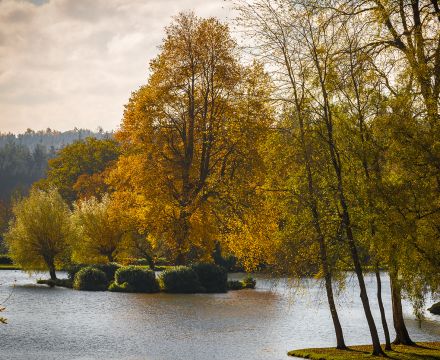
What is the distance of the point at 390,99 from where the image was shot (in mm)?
20781

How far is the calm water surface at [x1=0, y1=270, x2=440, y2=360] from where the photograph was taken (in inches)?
925

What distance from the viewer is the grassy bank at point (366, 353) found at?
2164 centimetres

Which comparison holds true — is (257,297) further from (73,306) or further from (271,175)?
(271,175)

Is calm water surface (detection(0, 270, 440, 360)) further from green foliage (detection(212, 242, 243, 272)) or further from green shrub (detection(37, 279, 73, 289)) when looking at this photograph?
green foliage (detection(212, 242, 243, 272))

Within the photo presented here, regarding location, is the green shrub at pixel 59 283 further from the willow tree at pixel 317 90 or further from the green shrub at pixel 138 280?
the willow tree at pixel 317 90

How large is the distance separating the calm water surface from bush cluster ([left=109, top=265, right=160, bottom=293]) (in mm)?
1908

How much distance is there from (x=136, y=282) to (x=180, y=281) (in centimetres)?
306

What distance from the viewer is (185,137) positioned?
4628 centimetres

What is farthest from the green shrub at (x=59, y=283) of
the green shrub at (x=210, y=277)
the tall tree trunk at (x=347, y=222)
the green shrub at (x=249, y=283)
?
the tall tree trunk at (x=347, y=222)

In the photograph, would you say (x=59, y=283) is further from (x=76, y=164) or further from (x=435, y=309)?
(x=76, y=164)

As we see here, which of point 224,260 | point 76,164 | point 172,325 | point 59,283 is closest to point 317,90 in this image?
point 172,325

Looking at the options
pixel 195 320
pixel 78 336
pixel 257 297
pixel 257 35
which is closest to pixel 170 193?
pixel 257 297

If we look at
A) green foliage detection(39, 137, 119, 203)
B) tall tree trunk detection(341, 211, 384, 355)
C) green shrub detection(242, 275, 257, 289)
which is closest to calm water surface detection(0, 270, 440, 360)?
tall tree trunk detection(341, 211, 384, 355)

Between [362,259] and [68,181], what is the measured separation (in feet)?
240
